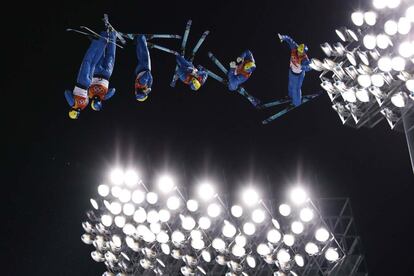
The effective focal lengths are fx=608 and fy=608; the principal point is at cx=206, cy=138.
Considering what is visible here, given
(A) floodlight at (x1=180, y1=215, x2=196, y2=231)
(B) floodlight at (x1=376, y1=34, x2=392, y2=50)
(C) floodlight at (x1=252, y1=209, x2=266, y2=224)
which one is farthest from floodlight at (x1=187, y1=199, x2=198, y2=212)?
(B) floodlight at (x1=376, y1=34, x2=392, y2=50)

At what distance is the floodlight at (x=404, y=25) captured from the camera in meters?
7.83

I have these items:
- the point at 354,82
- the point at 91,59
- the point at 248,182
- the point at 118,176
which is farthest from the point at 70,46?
the point at 354,82

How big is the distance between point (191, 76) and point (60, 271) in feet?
17.6

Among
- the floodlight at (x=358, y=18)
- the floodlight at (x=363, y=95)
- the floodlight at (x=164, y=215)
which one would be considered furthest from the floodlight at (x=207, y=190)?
the floodlight at (x=358, y=18)

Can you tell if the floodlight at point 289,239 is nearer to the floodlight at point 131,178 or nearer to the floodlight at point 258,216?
the floodlight at point 258,216

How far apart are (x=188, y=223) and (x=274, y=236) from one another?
1.49 meters

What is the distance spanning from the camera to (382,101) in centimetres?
847

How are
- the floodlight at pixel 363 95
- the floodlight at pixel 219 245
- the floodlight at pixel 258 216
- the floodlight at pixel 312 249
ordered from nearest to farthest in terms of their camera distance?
the floodlight at pixel 363 95, the floodlight at pixel 312 249, the floodlight at pixel 258 216, the floodlight at pixel 219 245

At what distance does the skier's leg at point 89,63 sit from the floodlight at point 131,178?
3.18m

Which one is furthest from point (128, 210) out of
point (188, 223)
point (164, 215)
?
point (188, 223)

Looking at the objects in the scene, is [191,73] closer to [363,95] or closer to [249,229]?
[363,95]

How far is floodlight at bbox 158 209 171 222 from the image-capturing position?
34.5 ft

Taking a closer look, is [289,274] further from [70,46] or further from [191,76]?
[70,46]

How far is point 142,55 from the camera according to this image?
8.30 m
